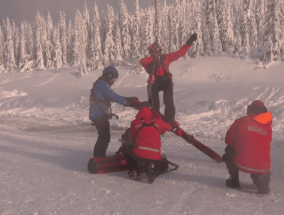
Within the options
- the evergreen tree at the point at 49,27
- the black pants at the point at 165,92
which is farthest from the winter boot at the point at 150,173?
the evergreen tree at the point at 49,27

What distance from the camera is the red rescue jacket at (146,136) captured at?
15.7 feet

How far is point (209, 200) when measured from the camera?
405 centimetres

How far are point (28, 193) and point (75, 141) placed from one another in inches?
166

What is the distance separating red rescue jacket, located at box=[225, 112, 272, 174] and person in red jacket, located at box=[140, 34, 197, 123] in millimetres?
3414

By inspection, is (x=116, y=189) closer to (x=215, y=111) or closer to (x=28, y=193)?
(x=28, y=193)

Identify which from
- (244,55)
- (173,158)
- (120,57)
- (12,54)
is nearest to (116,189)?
(173,158)

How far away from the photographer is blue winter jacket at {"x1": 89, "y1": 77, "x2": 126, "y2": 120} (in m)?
5.55

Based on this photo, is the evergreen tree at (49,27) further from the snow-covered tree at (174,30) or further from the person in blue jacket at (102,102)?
the person in blue jacket at (102,102)

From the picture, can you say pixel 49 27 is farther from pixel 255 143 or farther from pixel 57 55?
pixel 255 143

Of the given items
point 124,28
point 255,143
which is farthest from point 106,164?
point 124,28

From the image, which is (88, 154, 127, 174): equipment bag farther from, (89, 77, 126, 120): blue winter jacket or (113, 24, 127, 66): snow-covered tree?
(113, 24, 127, 66): snow-covered tree

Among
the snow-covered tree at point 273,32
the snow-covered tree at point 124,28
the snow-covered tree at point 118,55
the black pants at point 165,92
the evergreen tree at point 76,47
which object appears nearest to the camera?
the black pants at point 165,92

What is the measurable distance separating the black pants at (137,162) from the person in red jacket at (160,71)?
231cm

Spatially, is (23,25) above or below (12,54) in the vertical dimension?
above
